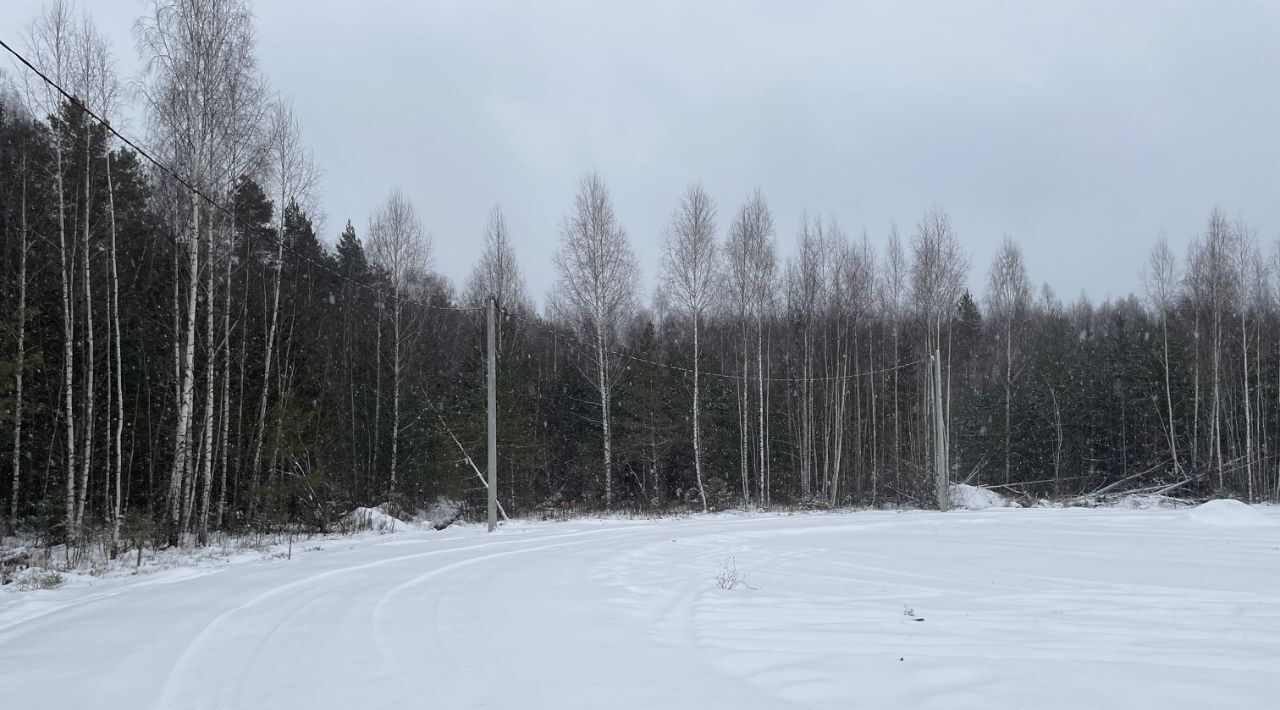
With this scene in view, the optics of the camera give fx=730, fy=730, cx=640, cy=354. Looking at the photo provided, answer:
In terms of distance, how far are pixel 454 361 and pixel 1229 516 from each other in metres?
32.6

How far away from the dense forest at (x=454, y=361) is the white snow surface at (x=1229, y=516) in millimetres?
8576

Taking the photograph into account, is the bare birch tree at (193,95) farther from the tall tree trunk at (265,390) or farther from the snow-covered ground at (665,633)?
the snow-covered ground at (665,633)

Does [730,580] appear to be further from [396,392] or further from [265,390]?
[396,392]

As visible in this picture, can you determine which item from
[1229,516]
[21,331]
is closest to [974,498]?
[1229,516]

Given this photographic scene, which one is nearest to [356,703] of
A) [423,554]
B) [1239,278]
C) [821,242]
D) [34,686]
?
[34,686]

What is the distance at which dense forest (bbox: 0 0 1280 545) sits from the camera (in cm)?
1532

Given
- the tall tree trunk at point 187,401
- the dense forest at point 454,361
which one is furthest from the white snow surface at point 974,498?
the tall tree trunk at point 187,401

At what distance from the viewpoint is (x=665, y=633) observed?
19.3 feet

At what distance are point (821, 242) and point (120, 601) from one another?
108 feet

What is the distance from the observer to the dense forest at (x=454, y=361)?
50.3 ft

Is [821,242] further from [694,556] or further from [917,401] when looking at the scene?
[694,556]

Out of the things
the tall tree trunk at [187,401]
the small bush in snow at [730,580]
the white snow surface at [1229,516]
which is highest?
the tall tree trunk at [187,401]

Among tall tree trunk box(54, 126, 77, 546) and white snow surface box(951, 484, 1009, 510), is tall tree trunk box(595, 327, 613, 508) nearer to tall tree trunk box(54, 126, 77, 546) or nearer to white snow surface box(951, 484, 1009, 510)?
white snow surface box(951, 484, 1009, 510)

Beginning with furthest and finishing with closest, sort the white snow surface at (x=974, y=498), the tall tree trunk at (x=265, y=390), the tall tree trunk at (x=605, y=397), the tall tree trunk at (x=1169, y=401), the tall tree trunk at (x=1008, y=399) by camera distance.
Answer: the tall tree trunk at (x=1008, y=399) < the tall tree trunk at (x=1169, y=401) < the white snow surface at (x=974, y=498) < the tall tree trunk at (x=605, y=397) < the tall tree trunk at (x=265, y=390)
